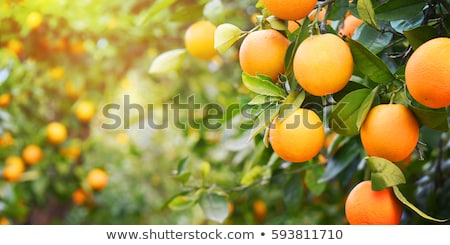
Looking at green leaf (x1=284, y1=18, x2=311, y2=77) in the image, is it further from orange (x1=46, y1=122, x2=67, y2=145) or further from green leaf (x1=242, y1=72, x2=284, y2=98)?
orange (x1=46, y1=122, x2=67, y2=145)

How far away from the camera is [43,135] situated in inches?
72.7

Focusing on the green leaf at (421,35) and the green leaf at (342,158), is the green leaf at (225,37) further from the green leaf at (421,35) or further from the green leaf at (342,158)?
the green leaf at (342,158)

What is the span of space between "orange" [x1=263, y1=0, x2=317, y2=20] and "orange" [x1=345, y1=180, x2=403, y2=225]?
188mm

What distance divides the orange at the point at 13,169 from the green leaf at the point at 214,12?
3.58 ft

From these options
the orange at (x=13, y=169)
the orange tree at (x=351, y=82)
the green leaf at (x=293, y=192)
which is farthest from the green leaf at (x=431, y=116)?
the orange at (x=13, y=169)

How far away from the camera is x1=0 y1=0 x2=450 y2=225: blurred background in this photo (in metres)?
1.09

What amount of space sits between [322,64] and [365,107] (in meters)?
0.07

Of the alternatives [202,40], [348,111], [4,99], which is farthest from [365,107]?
[4,99]

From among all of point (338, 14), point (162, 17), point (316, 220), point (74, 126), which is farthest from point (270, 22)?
point (74, 126)

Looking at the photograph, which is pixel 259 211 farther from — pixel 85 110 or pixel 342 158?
pixel 342 158

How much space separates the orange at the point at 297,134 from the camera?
0.52 meters

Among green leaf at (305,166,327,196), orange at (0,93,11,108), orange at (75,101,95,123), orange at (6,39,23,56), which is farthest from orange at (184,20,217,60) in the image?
orange at (75,101,95,123)

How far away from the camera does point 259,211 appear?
69.6 inches
